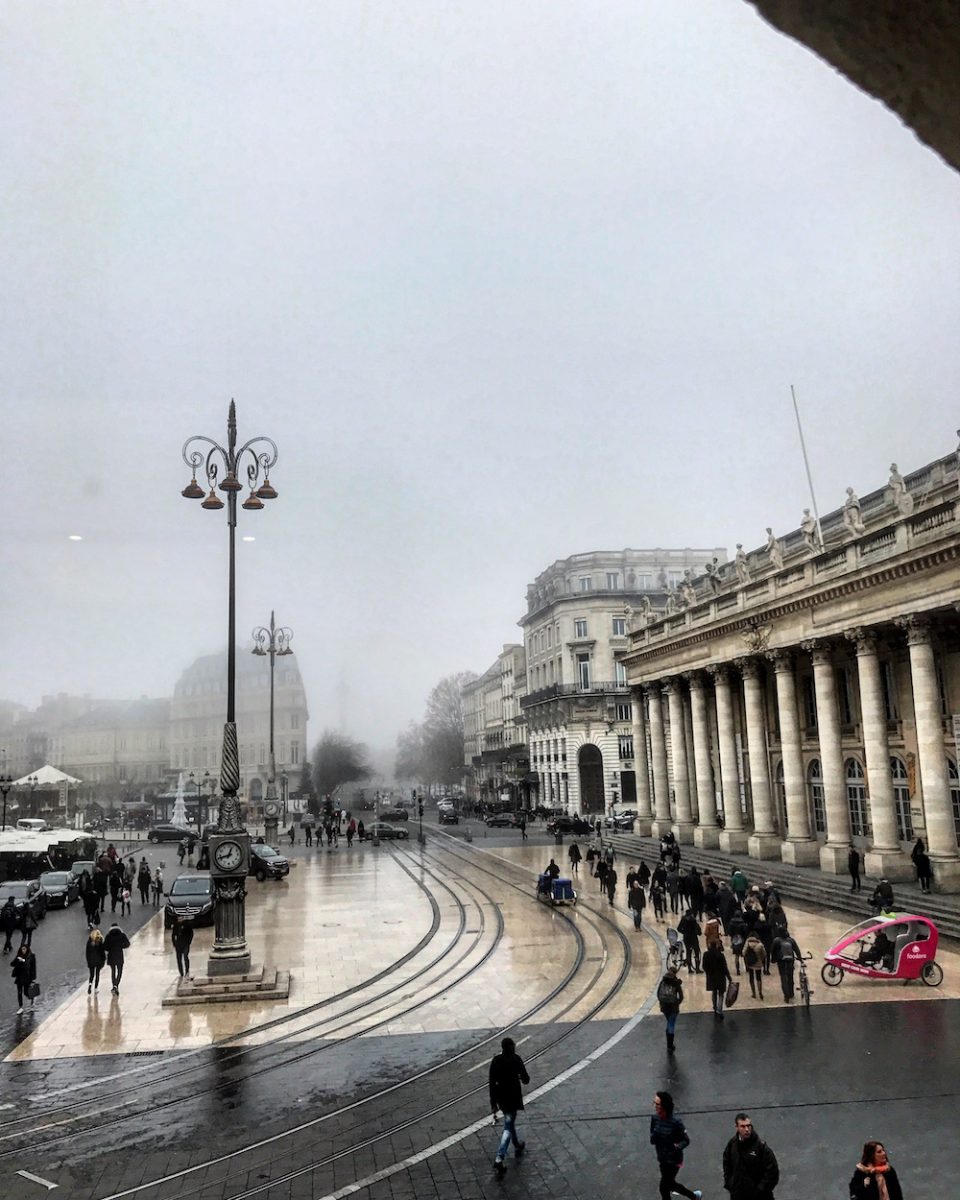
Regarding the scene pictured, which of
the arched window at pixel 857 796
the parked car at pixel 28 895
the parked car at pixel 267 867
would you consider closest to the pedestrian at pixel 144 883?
the parked car at pixel 28 895

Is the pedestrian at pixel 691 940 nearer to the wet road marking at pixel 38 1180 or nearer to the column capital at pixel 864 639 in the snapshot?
the column capital at pixel 864 639

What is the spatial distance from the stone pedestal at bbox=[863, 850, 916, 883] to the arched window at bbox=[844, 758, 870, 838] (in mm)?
5835

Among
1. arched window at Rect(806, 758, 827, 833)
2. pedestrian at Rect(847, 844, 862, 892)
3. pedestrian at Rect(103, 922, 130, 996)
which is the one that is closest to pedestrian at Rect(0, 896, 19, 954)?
pedestrian at Rect(103, 922, 130, 996)

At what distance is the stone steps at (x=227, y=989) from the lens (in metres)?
18.5

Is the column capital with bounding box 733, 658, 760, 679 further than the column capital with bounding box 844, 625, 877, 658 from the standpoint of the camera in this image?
Yes

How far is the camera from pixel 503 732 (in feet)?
343

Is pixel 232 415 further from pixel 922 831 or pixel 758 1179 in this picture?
pixel 922 831

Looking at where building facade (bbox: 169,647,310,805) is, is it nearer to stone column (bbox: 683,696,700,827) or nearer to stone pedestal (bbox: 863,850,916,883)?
stone column (bbox: 683,696,700,827)

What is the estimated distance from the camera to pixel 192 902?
2759 cm

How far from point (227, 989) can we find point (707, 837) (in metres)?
28.0

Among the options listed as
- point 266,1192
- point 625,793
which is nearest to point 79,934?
point 266,1192

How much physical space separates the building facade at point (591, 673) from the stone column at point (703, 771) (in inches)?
1110

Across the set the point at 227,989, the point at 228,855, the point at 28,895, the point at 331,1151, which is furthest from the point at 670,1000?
the point at 28,895

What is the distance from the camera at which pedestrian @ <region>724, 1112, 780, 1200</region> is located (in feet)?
25.9
